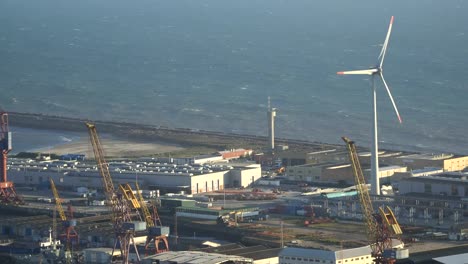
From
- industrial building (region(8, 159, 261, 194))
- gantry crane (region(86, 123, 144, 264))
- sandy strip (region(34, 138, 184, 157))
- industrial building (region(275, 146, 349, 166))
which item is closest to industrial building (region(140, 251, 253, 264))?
gantry crane (region(86, 123, 144, 264))

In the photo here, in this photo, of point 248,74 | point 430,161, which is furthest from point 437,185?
point 248,74

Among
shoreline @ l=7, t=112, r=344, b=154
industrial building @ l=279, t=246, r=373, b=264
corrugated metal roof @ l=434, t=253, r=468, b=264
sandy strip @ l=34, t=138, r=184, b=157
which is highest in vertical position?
shoreline @ l=7, t=112, r=344, b=154

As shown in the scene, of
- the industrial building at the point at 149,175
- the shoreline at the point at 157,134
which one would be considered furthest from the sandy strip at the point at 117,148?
the industrial building at the point at 149,175

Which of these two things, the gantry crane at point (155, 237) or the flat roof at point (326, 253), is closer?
the flat roof at point (326, 253)

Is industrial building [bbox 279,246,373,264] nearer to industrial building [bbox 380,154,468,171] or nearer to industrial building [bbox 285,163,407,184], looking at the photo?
industrial building [bbox 285,163,407,184]

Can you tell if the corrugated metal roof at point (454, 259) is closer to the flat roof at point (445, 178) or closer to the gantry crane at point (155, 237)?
the gantry crane at point (155, 237)

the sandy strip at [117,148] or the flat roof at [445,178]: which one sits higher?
the sandy strip at [117,148]
